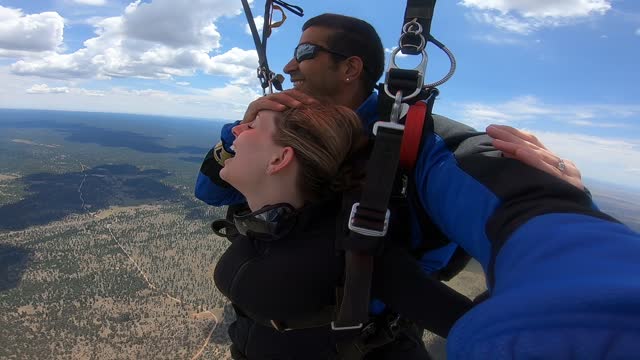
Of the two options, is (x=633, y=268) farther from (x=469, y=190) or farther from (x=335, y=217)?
(x=335, y=217)

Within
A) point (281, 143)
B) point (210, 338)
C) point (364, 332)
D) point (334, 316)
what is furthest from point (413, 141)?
point (210, 338)

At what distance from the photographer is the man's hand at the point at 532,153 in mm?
881

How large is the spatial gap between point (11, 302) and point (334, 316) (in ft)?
184

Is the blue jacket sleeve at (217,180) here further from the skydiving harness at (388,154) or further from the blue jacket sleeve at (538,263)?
the blue jacket sleeve at (538,263)

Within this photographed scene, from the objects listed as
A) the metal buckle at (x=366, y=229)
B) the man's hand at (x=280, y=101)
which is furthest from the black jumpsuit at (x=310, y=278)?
the man's hand at (x=280, y=101)

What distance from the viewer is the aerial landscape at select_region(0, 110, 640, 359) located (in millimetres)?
38094

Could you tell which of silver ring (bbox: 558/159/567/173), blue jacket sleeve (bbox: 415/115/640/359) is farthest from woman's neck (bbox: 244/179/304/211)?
silver ring (bbox: 558/159/567/173)

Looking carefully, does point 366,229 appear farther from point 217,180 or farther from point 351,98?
point 217,180

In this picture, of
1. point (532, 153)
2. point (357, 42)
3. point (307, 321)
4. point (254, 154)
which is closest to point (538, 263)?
point (532, 153)

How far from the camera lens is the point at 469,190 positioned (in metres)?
0.99

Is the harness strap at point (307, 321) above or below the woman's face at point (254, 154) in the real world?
below

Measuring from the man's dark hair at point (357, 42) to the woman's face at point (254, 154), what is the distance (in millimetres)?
593

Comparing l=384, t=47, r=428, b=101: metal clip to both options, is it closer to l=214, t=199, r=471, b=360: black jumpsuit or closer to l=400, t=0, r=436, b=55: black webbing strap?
l=400, t=0, r=436, b=55: black webbing strap

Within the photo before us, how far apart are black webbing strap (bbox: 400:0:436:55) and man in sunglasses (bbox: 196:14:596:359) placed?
0.24 metres
